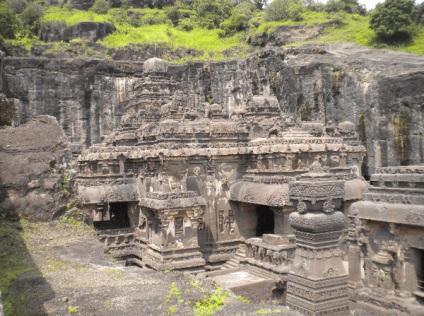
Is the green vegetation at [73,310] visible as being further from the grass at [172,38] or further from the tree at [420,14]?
the grass at [172,38]

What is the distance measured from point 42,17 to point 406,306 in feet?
135

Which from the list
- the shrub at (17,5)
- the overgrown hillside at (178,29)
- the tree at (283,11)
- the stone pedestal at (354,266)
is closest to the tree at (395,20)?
the overgrown hillside at (178,29)

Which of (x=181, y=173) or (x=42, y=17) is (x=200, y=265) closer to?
(x=181, y=173)

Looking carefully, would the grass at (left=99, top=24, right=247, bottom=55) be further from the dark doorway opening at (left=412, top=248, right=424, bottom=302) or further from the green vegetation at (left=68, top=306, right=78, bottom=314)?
the green vegetation at (left=68, top=306, right=78, bottom=314)

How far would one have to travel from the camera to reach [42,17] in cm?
4081

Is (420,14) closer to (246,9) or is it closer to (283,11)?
(283,11)

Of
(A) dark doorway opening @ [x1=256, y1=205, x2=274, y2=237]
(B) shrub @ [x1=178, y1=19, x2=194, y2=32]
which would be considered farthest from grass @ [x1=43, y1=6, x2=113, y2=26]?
(A) dark doorway opening @ [x1=256, y1=205, x2=274, y2=237]

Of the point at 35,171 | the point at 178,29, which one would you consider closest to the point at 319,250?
the point at 35,171

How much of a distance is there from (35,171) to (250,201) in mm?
6150

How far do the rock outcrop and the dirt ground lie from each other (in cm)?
162

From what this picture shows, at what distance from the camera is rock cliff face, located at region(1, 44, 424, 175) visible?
21.0 meters

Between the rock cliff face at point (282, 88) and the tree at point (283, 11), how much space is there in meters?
10.6

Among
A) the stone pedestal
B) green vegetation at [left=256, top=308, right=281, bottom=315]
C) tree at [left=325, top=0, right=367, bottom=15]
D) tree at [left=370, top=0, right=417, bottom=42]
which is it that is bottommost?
the stone pedestal

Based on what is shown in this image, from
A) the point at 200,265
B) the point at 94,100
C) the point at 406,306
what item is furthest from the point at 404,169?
the point at 94,100
